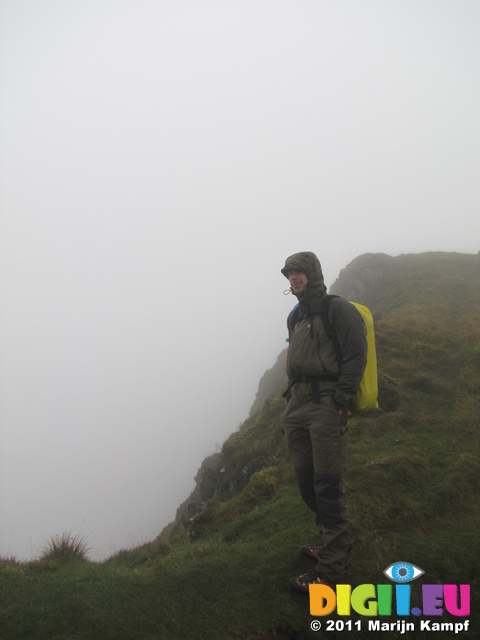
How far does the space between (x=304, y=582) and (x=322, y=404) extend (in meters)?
2.30

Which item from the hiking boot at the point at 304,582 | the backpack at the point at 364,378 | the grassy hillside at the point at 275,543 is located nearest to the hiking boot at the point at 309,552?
the grassy hillside at the point at 275,543

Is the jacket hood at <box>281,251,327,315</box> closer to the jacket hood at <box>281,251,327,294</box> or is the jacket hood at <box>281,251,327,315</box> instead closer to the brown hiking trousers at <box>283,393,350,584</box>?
the jacket hood at <box>281,251,327,294</box>

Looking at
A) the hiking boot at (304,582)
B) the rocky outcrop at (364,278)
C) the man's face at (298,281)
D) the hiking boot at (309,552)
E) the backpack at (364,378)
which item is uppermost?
the rocky outcrop at (364,278)

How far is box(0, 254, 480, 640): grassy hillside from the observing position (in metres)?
4.70

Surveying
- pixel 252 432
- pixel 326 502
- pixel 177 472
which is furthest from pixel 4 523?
pixel 326 502

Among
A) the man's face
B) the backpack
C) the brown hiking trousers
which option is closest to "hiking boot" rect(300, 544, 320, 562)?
the brown hiking trousers

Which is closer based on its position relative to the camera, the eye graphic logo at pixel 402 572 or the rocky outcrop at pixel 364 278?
the eye graphic logo at pixel 402 572

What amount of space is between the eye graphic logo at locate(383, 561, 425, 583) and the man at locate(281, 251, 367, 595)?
26.2 inches

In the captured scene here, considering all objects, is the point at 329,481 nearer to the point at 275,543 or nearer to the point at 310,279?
the point at 275,543

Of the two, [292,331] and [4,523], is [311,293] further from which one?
[4,523]

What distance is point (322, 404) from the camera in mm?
5262

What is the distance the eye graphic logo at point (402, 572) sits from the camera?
512 centimetres

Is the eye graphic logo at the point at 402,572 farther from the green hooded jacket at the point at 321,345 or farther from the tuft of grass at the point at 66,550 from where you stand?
the tuft of grass at the point at 66,550

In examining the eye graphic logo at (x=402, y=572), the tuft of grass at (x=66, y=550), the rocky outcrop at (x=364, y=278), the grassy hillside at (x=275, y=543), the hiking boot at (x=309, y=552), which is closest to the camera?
the grassy hillside at (x=275, y=543)
